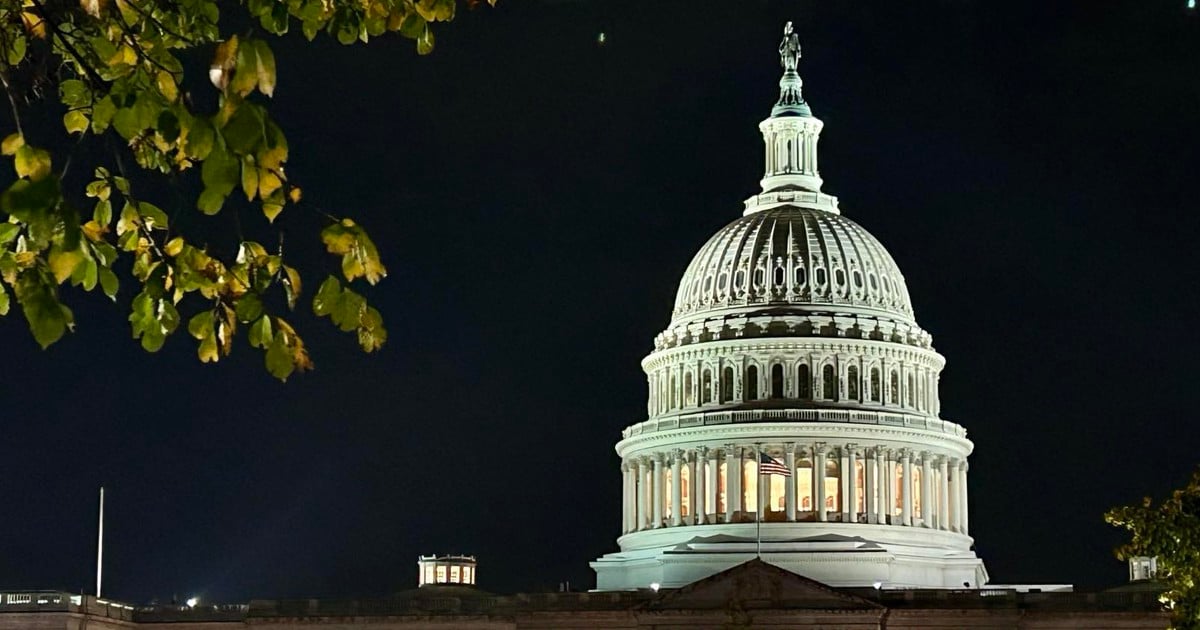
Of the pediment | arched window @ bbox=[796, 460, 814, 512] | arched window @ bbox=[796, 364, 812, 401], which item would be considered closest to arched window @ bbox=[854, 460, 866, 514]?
Result: arched window @ bbox=[796, 460, 814, 512]

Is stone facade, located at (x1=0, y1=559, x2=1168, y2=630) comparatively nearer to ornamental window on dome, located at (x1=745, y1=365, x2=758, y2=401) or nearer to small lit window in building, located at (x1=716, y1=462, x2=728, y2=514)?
small lit window in building, located at (x1=716, y1=462, x2=728, y2=514)

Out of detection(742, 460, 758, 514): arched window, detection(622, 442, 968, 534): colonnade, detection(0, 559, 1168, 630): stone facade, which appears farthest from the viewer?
detection(742, 460, 758, 514): arched window

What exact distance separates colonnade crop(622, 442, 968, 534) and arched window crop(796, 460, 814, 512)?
63mm

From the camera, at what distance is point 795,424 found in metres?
146

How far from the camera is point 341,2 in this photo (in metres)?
15.2

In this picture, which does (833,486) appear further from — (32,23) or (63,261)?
(63,261)

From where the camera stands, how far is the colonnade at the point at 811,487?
14562 centimetres

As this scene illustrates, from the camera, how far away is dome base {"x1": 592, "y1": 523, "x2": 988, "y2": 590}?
139 meters

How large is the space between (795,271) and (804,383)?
7423 millimetres

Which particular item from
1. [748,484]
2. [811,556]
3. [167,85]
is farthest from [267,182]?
[748,484]

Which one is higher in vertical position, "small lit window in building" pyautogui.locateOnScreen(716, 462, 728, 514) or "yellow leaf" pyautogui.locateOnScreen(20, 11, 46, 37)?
"small lit window in building" pyautogui.locateOnScreen(716, 462, 728, 514)

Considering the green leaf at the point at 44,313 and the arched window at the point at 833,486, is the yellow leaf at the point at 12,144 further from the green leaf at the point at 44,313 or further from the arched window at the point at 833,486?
the arched window at the point at 833,486

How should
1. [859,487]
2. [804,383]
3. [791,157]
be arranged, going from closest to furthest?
[859,487]
[804,383]
[791,157]

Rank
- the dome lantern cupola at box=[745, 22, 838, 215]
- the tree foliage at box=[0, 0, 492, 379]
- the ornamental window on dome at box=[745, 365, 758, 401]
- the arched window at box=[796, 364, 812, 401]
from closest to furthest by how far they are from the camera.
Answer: the tree foliage at box=[0, 0, 492, 379] → the arched window at box=[796, 364, 812, 401] → the ornamental window on dome at box=[745, 365, 758, 401] → the dome lantern cupola at box=[745, 22, 838, 215]
